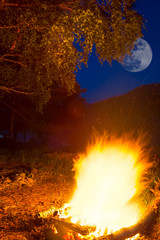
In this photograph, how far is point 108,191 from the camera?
6.17 m

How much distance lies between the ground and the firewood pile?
16cm

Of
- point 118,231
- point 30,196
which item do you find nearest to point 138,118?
point 30,196

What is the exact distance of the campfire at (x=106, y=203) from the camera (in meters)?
4.67

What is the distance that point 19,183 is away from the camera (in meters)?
6.98

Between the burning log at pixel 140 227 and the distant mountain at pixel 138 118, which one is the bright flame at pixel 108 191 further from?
the distant mountain at pixel 138 118

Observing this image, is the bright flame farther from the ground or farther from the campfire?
the ground

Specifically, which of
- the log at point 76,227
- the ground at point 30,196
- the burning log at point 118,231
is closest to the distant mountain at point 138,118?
the ground at point 30,196

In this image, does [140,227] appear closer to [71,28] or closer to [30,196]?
[30,196]

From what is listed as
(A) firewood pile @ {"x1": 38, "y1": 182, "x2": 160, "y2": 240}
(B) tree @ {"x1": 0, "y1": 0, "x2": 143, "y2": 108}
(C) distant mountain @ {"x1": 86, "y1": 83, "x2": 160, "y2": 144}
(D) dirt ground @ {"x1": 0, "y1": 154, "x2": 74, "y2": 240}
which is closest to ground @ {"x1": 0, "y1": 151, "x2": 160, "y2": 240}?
(D) dirt ground @ {"x1": 0, "y1": 154, "x2": 74, "y2": 240}

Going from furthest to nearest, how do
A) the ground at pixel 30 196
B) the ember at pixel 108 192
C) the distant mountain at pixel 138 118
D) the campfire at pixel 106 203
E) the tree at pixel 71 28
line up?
the distant mountain at pixel 138 118 → the tree at pixel 71 28 → the ember at pixel 108 192 → the campfire at pixel 106 203 → the ground at pixel 30 196

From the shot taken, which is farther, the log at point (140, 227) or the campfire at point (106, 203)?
the campfire at point (106, 203)

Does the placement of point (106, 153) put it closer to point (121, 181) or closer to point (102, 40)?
point (121, 181)

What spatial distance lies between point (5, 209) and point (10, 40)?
5.77 metres

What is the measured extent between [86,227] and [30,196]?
2.04 meters
